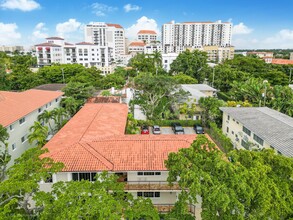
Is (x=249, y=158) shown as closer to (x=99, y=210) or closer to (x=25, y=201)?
(x=99, y=210)

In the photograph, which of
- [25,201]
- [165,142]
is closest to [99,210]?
[25,201]

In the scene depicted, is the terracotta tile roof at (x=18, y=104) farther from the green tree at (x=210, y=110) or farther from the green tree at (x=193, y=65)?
the green tree at (x=193, y=65)

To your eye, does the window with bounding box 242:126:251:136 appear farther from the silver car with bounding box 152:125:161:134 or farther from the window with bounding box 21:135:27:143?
the window with bounding box 21:135:27:143

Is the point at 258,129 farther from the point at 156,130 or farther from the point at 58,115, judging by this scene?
the point at 58,115

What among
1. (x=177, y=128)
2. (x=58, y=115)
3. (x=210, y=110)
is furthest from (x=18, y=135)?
(x=210, y=110)

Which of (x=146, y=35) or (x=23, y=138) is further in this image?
(x=146, y=35)

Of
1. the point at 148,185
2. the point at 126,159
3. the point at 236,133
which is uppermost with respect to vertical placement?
the point at 126,159

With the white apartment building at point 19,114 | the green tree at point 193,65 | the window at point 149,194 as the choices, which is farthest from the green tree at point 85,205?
the green tree at point 193,65
